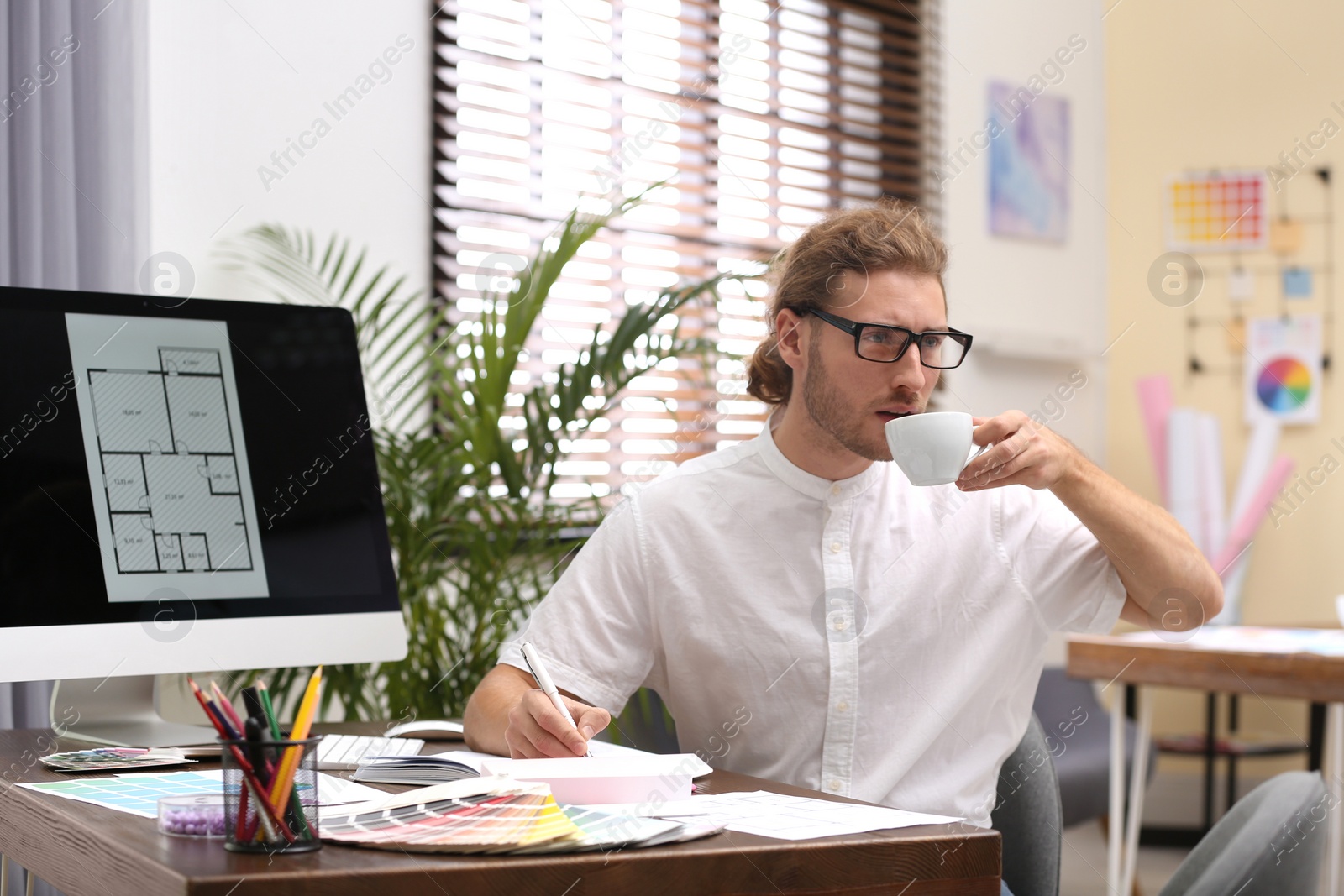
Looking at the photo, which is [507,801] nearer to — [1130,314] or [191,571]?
[191,571]

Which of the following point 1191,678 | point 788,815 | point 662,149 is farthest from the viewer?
point 662,149

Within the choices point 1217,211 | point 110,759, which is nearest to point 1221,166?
point 1217,211

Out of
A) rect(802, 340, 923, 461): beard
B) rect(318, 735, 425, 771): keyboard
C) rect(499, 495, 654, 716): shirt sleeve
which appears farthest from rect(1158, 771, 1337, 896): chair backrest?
rect(318, 735, 425, 771): keyboard

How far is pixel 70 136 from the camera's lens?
7.71 feet

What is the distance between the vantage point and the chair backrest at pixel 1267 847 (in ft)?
3.75

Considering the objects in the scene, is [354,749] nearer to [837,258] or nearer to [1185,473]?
[837,258]

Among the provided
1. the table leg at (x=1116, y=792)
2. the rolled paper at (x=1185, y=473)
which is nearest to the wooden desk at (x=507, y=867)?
the table leg at (x=1116, y=792)

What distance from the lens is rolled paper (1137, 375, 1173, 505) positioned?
4.53 metres

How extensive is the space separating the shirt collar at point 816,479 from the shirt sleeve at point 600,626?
0.62 ft

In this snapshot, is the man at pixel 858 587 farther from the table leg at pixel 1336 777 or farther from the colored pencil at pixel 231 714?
the table leg at pixel 1336 777

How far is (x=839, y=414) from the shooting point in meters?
1.60

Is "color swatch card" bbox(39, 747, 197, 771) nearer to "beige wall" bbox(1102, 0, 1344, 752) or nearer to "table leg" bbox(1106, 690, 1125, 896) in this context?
"table leg" bbox(1106, 690, 1125, 896)

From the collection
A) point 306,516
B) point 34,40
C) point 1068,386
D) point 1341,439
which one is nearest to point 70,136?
point 34,40

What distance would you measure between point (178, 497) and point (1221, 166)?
4.14m
